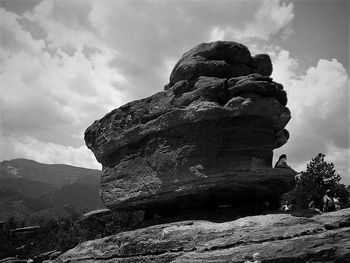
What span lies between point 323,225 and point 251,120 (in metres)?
4.77

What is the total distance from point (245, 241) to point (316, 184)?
24.8 meters

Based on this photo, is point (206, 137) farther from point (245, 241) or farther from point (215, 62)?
point (245, 241)

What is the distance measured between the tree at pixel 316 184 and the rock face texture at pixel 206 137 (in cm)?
1769

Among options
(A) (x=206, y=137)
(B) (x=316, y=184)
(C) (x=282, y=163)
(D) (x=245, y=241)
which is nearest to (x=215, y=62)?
(A) (x=206, y=137)

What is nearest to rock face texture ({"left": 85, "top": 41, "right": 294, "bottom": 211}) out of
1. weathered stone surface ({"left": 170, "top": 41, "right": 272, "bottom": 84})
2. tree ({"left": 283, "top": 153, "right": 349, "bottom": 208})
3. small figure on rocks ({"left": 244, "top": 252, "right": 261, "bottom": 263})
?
weathered stone surface ({"left": 170, "top": 41, "right": 272, "bottom": 84})

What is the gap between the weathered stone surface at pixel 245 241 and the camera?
30.6 feet

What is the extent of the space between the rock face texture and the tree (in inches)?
696

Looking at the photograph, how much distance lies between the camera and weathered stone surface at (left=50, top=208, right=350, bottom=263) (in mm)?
9312

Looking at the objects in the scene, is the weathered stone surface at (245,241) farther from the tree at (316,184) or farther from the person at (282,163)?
the tree at (316,184)

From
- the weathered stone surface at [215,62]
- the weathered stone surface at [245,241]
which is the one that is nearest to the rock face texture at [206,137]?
the weathered stone surface at [215,62]

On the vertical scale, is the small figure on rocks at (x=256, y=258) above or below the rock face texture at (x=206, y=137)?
below

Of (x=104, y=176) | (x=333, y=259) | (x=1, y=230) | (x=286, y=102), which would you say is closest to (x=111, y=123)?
(x=104, y=176)

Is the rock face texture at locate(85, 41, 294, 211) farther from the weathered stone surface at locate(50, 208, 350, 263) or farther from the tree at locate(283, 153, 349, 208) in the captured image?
the tree at locate(283, 153, 349, 208)

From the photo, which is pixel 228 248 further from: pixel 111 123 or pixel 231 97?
pixel 111 123
